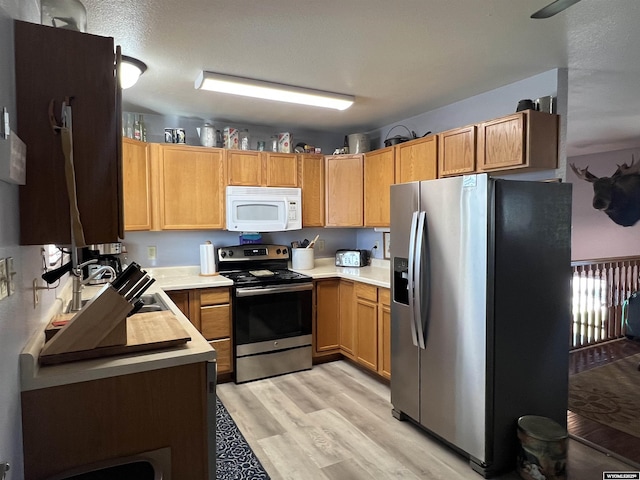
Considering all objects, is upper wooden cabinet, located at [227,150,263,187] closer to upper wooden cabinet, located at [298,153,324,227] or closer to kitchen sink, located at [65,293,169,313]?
upper wooden cabinet, located at [298,153,324,227]

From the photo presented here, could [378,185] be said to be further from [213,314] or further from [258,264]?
[213,314]

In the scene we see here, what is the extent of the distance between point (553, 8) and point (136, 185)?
306 centimetres

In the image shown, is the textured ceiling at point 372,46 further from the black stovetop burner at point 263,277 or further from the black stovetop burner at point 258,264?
the black stovetop burner at point 263,277

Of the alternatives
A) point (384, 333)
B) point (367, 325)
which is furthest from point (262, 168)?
point (384, 333)

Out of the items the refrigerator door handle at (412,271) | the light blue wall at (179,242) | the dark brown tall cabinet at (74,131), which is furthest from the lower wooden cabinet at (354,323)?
the dark brown tall cabinet at (74,131)

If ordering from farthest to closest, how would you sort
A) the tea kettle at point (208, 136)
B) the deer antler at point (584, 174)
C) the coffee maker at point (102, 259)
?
the deer antler at point (584, 174) < the tea kettle at point (208, 136) < the coffee maker at point (102, 259)

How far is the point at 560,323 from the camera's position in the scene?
2.38 m

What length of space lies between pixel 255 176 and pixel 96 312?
2605 mm

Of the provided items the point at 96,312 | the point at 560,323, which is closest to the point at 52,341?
the point at 96,312

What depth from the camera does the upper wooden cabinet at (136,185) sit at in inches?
126

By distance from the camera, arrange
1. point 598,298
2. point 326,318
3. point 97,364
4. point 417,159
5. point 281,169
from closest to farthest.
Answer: point 97,364 < point 417,159 < point 326,318 < point 281,169 < point 598,298

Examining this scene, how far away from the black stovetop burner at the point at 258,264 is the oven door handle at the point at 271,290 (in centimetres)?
4

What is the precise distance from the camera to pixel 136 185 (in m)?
3.28
